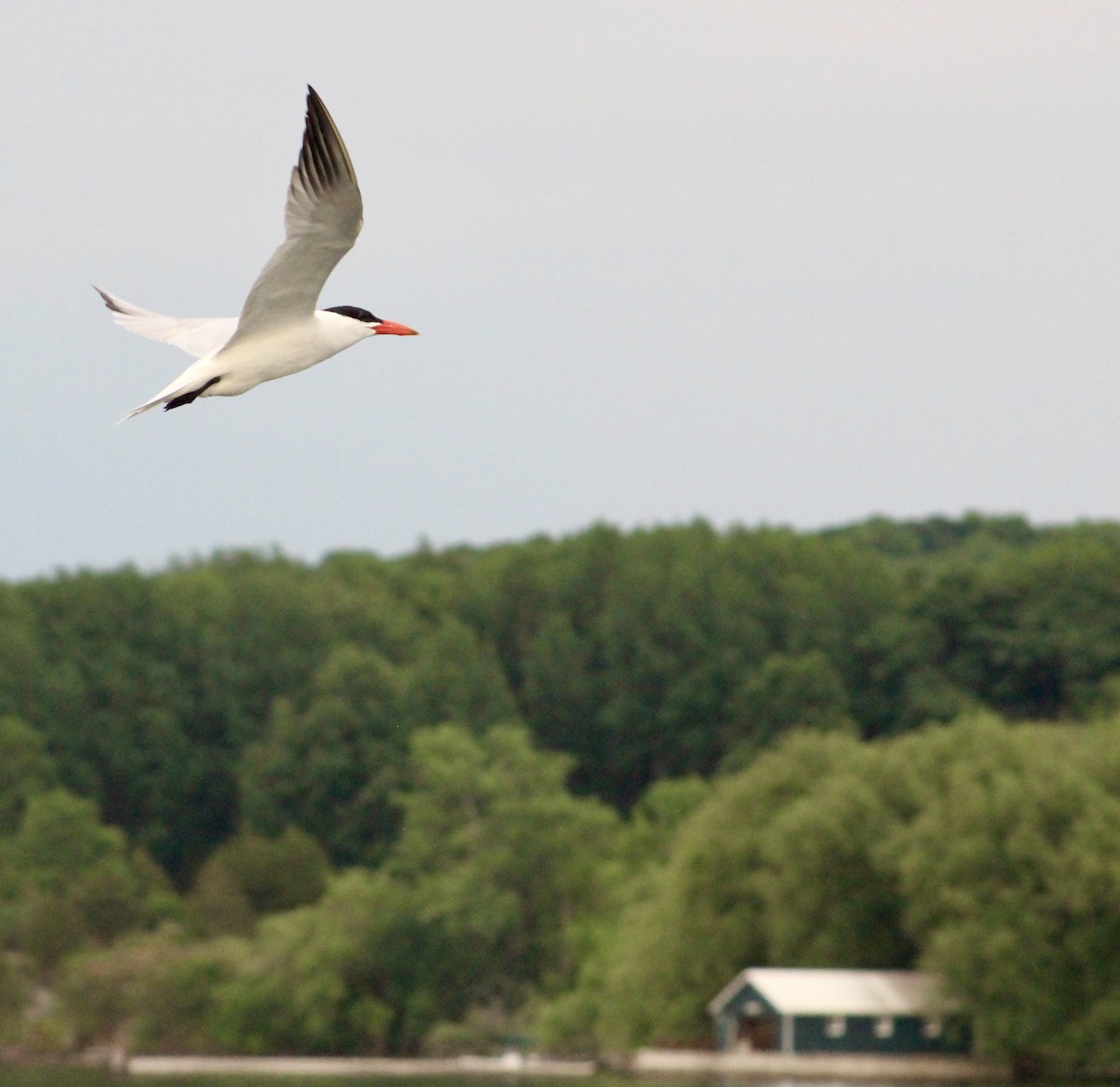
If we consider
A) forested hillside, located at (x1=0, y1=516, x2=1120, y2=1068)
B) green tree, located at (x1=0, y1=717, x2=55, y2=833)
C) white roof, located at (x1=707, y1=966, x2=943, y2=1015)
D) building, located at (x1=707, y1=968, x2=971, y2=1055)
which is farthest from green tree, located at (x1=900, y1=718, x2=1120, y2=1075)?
green tree, located at (x1=0, y1=717, x2=55, y2=833)

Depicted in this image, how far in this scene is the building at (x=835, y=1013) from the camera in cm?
5394

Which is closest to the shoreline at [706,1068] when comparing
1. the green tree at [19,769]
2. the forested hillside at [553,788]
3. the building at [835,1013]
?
the building at [835,1013]

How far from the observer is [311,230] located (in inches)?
586

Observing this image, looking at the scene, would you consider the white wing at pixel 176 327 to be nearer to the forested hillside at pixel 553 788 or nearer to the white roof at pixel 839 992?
the forested hillside at pixel 553 788

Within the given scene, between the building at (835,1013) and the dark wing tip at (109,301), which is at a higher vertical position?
the dark wing tip at (109,301)

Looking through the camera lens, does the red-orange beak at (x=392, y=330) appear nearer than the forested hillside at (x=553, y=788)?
Yes

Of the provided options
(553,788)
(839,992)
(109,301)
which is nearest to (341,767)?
(553,788)

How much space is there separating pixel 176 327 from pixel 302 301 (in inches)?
94.4

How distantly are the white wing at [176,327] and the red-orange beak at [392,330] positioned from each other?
1.12 meters

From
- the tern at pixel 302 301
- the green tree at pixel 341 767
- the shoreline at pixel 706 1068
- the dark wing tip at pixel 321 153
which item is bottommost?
the shoreline at pixel 706 1068

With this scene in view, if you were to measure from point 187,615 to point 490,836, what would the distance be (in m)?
39.6

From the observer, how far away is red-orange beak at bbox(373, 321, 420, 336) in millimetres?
16328

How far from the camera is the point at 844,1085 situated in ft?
175

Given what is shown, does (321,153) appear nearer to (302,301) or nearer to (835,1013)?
(302,301)
